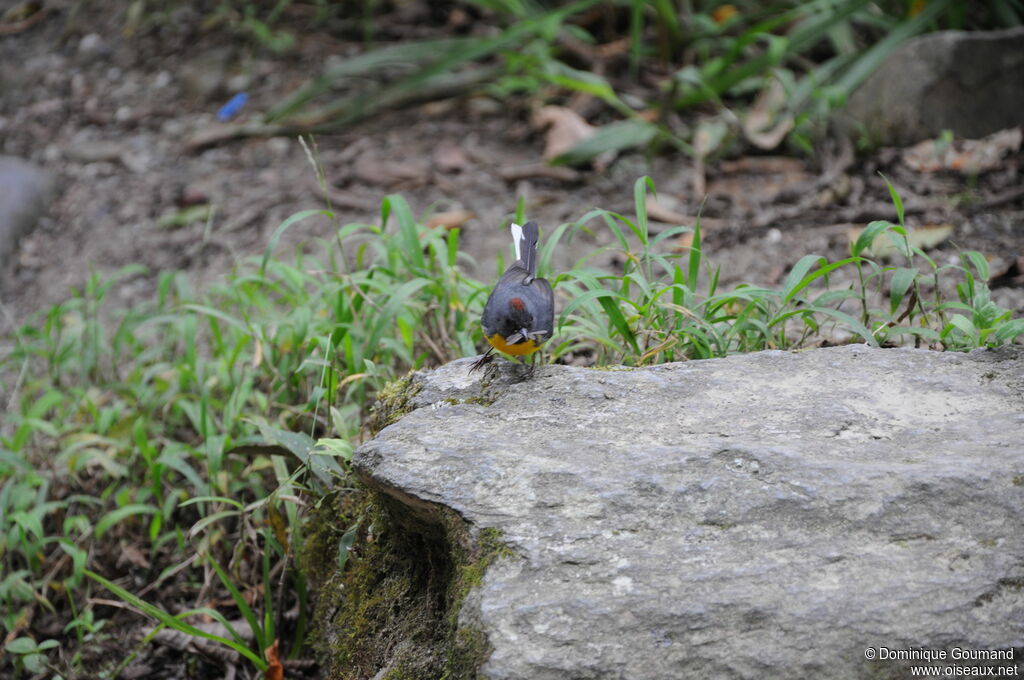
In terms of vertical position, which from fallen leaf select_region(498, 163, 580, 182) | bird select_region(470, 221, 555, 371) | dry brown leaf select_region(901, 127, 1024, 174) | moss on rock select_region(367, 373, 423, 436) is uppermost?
bird select_region(470, 221, 555, 371)

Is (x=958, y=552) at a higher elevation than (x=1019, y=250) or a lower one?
higher

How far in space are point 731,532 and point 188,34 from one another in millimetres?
5600

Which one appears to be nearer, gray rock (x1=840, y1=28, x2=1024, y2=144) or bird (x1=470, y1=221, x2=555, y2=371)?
bird (x1=470, y1=221, x2=555, y2=371)

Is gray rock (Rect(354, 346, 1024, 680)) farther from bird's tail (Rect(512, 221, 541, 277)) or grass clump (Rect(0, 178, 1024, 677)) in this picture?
bird's tail (Rect(512, 221, 541, 277))

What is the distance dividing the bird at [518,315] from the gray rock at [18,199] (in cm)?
353

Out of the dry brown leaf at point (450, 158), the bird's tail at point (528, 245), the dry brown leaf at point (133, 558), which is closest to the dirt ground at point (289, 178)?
the dry brown leaf at point (450, 158)

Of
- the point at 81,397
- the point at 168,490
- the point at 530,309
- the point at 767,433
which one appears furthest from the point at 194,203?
the point at 767,433

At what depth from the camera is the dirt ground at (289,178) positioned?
13.5 feet

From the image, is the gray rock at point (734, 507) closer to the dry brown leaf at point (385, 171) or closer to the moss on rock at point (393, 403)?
the moss on rock at point (393, 403)

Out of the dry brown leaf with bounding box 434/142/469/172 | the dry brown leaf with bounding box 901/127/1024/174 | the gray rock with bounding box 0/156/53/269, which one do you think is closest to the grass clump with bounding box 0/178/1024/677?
the dry brown leaf with bounding box 901/127/1024/174

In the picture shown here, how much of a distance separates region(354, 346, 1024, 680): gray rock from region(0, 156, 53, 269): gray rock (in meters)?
3.56

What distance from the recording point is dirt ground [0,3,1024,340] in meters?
4.12

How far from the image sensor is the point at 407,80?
203 inches

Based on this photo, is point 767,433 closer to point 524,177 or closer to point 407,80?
point 524,177
